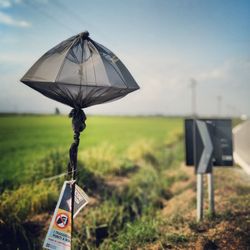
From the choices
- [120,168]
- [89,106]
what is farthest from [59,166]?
[89,106]

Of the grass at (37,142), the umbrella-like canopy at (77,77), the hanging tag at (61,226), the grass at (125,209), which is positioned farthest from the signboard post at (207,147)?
the grass at (37,142)

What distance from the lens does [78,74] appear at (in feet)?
10.5

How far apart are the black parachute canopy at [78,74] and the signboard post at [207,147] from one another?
1.91m

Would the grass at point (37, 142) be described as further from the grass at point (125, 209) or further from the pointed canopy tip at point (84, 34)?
the pointed canopy tip at point (84, 34)

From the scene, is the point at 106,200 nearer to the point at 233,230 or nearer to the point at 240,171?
the point at 233,230

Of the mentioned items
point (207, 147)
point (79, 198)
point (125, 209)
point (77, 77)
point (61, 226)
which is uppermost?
point (77, 77)

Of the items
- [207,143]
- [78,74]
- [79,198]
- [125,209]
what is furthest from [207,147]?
[125,209]

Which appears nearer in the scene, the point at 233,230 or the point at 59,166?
the point at 233,230

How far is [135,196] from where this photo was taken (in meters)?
7.72

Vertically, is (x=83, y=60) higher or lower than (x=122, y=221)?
higher

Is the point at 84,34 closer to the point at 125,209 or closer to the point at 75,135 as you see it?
the point at 75,135

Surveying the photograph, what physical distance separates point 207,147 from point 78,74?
2.58 m

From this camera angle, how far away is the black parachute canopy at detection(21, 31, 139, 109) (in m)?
3.13

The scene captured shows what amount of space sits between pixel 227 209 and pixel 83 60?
3.74m
